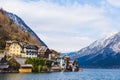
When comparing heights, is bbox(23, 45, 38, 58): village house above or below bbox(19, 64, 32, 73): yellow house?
above

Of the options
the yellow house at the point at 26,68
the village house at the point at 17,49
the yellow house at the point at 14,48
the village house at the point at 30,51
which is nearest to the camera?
the yellow house at the point at 26,68

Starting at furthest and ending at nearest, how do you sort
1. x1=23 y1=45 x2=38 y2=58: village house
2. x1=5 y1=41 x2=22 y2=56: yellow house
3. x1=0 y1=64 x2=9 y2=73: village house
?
1. x1=23 y1=45 x2=38 y2=58: village house
2. x1=5 y1=41 x2=22 y2=56: yellow house
3. x1=0 y1=64 x2=9 y2=73: village house

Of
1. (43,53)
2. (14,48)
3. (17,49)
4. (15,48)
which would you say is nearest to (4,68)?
(15,48)

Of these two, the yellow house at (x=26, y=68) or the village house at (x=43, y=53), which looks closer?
the yellow house at (x=26, y=68)

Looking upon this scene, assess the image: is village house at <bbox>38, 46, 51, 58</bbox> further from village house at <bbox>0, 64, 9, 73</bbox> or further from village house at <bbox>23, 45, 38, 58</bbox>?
village house at <bbox>0, 64, 9, 73</bbox>

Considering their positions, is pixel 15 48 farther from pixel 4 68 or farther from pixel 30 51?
pixel 4 68

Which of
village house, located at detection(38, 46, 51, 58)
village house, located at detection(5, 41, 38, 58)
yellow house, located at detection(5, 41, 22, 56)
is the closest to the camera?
village house, located at detection(5, 41, 38, 58)

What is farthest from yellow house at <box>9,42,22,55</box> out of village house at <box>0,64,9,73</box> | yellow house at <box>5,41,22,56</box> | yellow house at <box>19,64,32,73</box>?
village house at <box>0,64,9,73</box>

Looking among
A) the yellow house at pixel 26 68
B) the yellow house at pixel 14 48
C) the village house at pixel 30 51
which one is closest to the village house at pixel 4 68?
the yellow house at pixel 26 68

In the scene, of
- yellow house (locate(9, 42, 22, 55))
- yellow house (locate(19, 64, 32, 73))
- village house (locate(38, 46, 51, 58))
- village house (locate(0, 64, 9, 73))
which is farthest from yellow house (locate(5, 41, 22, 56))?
village house (locate(0, 64, 9, 73))

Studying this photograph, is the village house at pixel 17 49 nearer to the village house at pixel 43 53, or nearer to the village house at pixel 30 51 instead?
the village house at pixel 30 51

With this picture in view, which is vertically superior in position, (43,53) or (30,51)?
(43,53)

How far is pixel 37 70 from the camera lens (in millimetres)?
140375

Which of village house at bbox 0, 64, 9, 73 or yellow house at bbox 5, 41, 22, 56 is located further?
yellow house at bbox 5, 41, 22, 56
